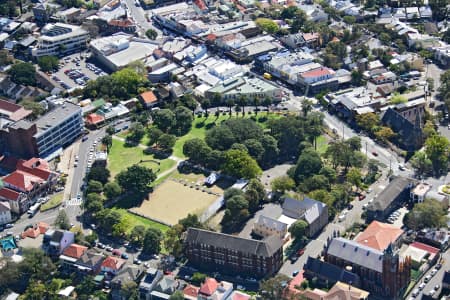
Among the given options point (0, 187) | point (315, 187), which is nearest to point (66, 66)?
point (0, 187)

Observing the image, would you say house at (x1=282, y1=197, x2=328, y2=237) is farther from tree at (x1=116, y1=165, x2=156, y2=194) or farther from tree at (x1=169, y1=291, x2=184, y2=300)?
tree at (x1=116, y1=165, x2=156, y2=194)

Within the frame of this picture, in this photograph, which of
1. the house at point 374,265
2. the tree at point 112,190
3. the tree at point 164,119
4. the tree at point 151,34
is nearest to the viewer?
the house at point 374,265

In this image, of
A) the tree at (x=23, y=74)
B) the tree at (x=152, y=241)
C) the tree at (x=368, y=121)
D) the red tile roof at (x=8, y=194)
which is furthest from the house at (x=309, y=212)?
the tree at (x=23, y=74)

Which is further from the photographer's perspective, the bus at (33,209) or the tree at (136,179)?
the tree at (136,179)

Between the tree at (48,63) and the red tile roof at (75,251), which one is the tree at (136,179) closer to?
the red tile roof at (75,251)

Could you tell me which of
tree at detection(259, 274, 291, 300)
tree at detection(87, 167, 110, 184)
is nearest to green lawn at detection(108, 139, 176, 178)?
tree at detection(87, 167, 110, 184)

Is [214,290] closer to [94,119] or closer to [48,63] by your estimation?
[94,119]
